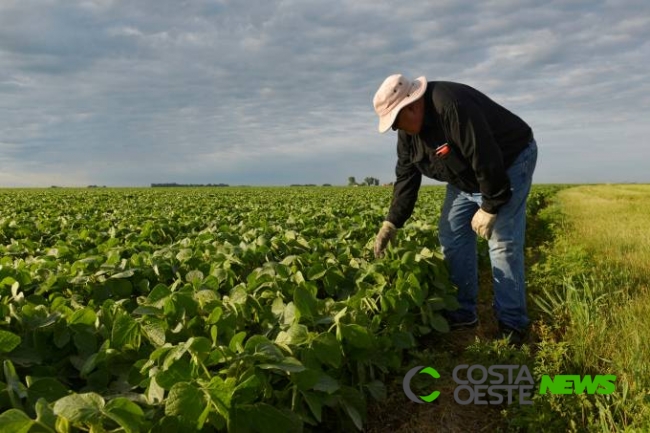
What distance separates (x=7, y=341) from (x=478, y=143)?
9.89 feet

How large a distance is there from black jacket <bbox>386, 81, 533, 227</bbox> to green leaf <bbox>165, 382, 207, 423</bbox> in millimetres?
2571

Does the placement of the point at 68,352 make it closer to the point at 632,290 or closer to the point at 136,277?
the point at 136,277

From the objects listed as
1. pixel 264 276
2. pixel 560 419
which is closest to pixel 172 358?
pixel 264 276

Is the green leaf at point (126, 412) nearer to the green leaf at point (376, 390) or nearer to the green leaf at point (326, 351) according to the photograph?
the green leaf at point (326, 351)

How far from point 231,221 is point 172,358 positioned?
6992 mm

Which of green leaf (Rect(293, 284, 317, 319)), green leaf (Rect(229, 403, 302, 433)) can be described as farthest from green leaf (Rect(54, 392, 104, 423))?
green leaf (Rect(293, 284, 317, 319))

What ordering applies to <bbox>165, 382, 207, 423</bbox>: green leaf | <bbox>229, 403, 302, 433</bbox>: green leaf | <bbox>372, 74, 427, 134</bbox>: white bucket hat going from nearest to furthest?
<bbox>165, 382, 207, 423</bbox>: green leaf → <bbox>229, 403, 302, 433</bbox>: green leaf → <bbox>372, 74, 427, 134</bbox>: white bucket hat

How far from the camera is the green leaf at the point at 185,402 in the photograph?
6.09 feet

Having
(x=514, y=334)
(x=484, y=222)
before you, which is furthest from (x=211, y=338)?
(x=514, y=334)

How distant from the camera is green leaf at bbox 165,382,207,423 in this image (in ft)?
6.09

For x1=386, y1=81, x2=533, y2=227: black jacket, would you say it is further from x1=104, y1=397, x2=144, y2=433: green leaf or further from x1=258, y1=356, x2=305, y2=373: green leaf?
x1=104, y1=397, x2=144, y2=433: green leaf

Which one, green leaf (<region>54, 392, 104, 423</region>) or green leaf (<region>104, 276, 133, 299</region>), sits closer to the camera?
green leaf (<region>54, 392, 104, 423</region>)

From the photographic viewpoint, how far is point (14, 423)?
1.66m

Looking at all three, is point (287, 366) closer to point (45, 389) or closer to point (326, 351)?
point (326, 351)
